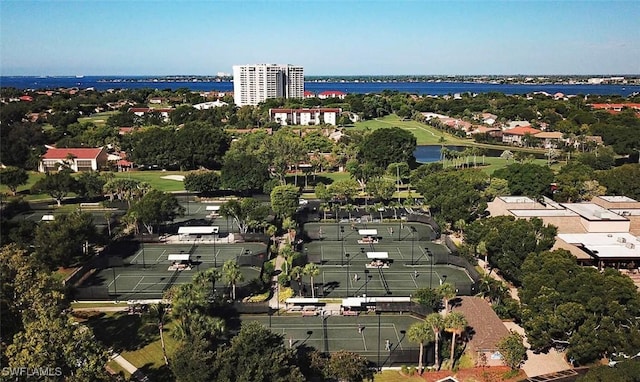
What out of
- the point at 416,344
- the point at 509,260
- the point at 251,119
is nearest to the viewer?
the point at 416,344

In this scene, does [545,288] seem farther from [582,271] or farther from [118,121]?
[118,121]

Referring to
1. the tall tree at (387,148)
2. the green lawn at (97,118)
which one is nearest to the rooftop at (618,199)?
the tall tree at (387,148)

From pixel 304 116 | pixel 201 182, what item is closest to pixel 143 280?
pixel 201 182

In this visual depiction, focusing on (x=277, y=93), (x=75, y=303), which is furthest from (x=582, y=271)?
(x=277, y=93)

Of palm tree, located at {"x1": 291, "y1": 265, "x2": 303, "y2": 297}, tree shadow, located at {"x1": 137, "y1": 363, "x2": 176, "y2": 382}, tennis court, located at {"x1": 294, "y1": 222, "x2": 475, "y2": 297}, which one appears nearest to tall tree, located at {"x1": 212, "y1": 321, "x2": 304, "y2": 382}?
tree shadow, located at {"x1": 137, "y1": 363, "x2": 176, "y2": 382}

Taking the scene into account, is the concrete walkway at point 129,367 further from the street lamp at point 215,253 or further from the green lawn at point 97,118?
the green lawn at point 97,118

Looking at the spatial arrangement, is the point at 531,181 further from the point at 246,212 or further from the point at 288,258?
the point at 288,258
